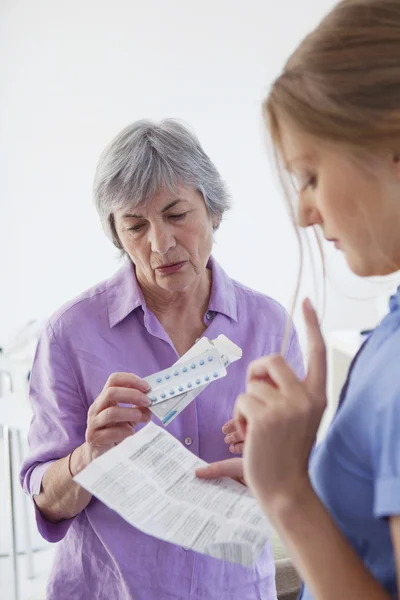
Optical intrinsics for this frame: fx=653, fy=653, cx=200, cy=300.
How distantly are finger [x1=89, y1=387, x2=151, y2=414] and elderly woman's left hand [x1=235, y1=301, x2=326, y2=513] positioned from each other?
42 cm

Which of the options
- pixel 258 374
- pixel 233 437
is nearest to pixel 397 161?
pixel 258 374

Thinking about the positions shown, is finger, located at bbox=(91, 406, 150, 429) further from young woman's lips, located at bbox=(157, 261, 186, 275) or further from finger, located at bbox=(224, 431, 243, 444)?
young woman's lips, located at bbox=(157, 261, 186, 275)

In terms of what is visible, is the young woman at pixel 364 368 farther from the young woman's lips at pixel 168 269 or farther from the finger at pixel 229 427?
the young woman's lips at pixel 168 269

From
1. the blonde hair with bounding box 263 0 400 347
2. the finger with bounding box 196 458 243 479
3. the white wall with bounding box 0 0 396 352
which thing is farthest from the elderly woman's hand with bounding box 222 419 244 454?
the white wall with bounding box 0 0 396 352

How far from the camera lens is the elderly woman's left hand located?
0.64 metres

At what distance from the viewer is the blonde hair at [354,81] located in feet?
1.98

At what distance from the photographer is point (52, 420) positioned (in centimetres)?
125

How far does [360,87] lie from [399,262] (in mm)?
176

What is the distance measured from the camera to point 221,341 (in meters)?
1.20

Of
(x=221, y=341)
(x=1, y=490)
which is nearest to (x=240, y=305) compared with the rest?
(x=221, y=341)

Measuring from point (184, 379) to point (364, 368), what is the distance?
49cm

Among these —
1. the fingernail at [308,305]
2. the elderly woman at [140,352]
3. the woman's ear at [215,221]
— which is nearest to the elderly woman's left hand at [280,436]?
the fingernail at [308,305]

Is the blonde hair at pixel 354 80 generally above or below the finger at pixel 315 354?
above

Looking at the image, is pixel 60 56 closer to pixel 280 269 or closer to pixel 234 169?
pixel 234 169
